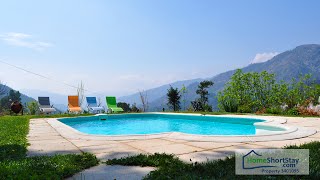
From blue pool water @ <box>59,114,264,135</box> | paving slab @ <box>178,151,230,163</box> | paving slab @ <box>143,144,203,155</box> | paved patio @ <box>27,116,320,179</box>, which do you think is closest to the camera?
paving slab @ <box>178,151,230,163</box>

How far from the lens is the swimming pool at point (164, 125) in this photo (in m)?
9.89

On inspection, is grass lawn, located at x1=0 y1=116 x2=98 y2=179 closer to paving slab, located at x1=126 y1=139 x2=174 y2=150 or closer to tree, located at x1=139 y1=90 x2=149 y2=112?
paving slab, located at x1=126 y1=139 x2=174 y2=150

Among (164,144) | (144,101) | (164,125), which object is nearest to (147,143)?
(164,144)

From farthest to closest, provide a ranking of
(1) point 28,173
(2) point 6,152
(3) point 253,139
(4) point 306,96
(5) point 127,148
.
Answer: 1. (4) point 306,96
2. (3) point 253,139
3. (5) point 127,148
4. (2) point 6,152
5. (1) point 28,173

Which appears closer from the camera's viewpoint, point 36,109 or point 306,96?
point 306,96

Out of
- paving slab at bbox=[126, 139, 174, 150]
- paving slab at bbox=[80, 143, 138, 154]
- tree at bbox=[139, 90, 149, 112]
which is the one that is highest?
tree at bbox=[139, 90, 149, 112]

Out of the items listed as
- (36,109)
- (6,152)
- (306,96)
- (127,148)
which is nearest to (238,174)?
(127,148)

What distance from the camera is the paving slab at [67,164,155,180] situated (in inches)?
116

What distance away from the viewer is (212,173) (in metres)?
3.00

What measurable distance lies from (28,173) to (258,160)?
8.72 ft

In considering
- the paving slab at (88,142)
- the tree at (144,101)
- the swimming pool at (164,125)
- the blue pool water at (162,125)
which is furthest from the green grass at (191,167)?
the tree at (144,101)

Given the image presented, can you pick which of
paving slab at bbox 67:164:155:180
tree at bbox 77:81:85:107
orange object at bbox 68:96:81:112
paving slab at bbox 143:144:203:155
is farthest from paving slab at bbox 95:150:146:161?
tree at bbox 77:81:85:107

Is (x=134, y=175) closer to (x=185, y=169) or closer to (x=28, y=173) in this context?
(x=185, y=169)

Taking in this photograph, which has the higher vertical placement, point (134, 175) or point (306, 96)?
point (306, 96)
